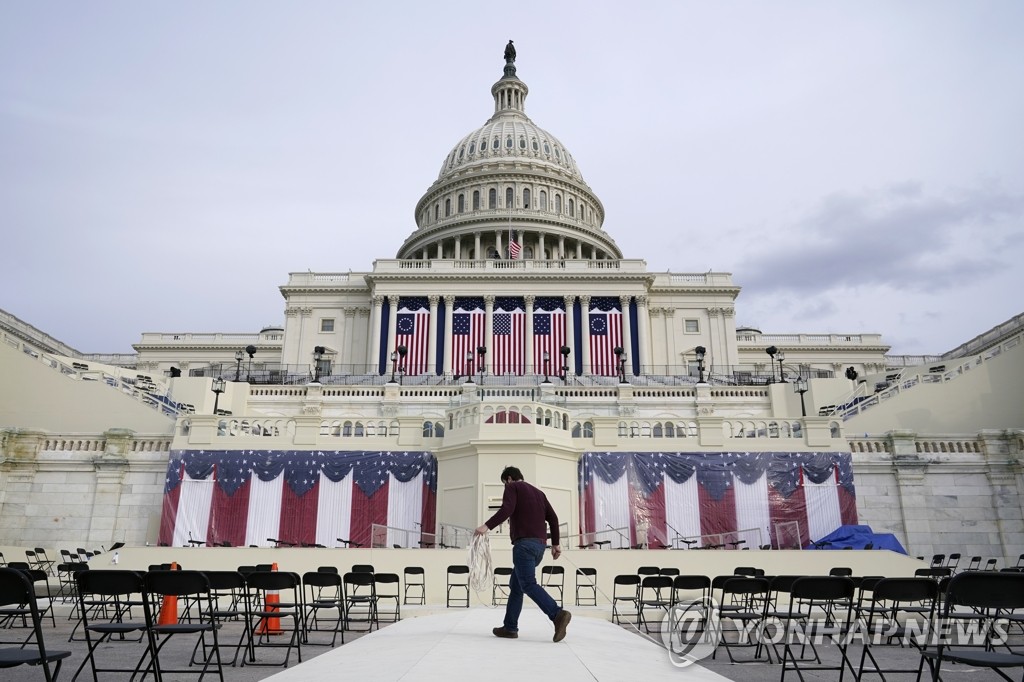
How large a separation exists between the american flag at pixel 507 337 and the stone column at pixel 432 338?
451 centimetres

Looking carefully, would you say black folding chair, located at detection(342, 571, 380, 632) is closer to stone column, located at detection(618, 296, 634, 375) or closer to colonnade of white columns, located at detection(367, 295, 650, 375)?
colonnade of white columns, located at detection(367, 295, 650, 375)

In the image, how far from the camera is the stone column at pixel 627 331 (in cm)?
6127

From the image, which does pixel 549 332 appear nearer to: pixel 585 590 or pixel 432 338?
pixel 432 338

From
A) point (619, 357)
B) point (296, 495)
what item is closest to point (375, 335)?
point (619, 357)

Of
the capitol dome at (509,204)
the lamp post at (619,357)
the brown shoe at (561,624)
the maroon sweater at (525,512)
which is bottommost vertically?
the brown shoe at (561,624)

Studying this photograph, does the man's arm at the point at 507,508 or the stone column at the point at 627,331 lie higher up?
the stone column at the point at 627,331

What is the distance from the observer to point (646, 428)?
90.2 ft

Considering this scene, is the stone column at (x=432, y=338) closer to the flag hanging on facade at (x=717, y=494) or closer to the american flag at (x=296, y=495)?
the american flag at (x=296, y=495)

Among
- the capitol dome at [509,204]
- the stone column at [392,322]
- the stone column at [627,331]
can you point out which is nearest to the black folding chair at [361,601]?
the stone column at [627,331]

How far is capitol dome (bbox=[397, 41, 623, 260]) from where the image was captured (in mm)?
84625

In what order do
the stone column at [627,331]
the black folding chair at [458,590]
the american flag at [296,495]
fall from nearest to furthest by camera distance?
the black folding chair at [458,590] → the american flag at [296,495] → the stone column at [627,331]

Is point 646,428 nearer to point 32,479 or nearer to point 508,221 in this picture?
point 32,479

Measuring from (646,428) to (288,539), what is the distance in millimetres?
12847

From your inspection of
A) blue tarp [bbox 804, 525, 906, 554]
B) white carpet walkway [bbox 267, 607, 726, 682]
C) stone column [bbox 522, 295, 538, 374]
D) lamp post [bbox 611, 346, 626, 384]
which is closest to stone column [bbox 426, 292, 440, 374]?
stone column [bbox 522, 295, 538, 374]
